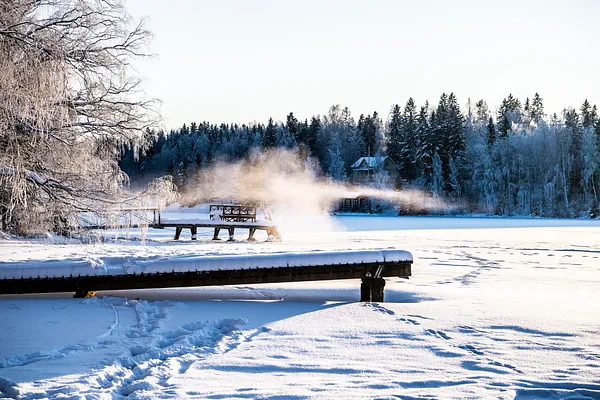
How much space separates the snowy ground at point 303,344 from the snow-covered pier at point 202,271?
27 centimetres

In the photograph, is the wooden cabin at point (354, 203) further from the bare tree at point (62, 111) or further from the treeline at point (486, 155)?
the bare tree at point (62, 111)

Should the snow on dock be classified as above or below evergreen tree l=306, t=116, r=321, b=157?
below

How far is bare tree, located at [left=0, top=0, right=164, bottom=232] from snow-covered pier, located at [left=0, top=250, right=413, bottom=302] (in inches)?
43.2

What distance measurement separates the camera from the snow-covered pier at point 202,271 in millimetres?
7871

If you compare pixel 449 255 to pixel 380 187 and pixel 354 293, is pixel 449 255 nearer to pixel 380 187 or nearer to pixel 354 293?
pixel 354 293

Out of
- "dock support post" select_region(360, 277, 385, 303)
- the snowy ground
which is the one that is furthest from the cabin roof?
"dock support post" select_region(360, 277, 385, 303)

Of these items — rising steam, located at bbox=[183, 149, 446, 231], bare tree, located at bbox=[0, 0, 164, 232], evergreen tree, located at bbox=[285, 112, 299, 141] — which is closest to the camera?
bare tree, located at bbox=[0, 0, 164, 232]

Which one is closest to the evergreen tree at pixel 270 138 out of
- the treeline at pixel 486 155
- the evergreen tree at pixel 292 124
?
the treeline at pixel 486 155

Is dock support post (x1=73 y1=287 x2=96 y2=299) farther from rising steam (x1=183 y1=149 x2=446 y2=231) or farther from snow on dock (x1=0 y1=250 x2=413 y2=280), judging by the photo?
rising steam (x1=183 y1=149 x2=446 y2=231)

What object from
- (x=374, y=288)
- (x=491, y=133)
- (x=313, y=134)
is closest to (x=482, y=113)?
(x=491, y=133)

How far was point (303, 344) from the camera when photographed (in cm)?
590

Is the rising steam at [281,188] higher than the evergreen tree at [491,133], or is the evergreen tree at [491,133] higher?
the evergreen tree at [491,133]

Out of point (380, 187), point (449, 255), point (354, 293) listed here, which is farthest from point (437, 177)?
point (354, 293)

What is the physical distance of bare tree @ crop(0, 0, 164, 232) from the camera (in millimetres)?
7426
